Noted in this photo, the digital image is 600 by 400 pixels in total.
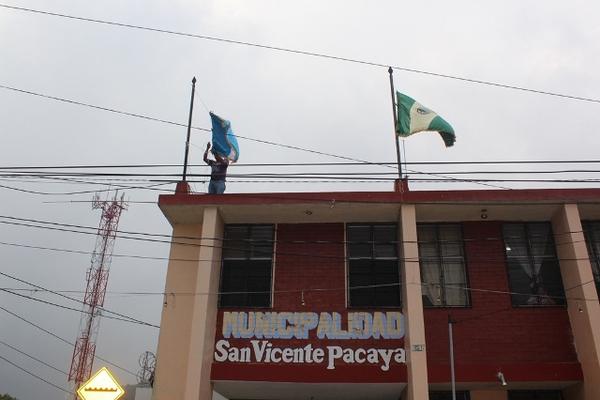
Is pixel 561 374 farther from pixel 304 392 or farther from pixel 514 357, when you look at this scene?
pixel 304 392

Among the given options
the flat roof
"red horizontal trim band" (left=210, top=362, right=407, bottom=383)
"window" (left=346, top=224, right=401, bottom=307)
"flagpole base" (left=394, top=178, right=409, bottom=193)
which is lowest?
"red horizontal trim band" (left=210, top=362, right=407, bottom=383)

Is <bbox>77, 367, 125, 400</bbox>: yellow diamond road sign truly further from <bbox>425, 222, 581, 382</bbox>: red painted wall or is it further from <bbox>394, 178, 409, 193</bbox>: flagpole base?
<bbox>394, 178, 409, 193</bbox>: flagpole base

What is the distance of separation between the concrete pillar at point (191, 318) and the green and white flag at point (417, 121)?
22.3 feet

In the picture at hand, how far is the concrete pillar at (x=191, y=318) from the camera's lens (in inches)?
620

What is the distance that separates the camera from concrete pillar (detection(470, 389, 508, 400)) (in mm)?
16312

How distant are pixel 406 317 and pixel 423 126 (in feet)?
20.7

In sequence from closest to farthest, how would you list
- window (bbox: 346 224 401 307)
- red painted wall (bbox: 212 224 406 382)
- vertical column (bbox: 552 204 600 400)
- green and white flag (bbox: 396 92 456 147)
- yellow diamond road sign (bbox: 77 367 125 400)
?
yellow diamond road sign (bbox: 77 367 125 400) → vertical column (bbox: 552 204 600 400) → red painted wall (bbox: 212 224 406 382) → window (bbox: 346 224 401 307) → green and white flag (bbox: 396 92 456 147)

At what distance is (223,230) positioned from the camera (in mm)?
18688

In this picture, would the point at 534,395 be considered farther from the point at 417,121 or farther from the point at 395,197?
the point at 417,121

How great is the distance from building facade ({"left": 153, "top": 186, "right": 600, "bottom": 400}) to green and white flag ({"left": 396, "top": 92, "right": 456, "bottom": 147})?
7.54 ft

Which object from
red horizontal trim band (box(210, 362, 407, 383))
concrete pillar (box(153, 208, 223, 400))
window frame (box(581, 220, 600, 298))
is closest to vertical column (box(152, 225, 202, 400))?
concrete pillar (box(153, 208, 223, 400))

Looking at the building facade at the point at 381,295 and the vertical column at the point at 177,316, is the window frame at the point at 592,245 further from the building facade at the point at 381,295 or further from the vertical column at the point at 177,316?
the vertical column at the point at 177,316

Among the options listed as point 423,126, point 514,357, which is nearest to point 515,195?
point 423,126

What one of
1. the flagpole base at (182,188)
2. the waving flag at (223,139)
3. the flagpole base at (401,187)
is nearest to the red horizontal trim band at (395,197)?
the flagpole base at (401,187)
